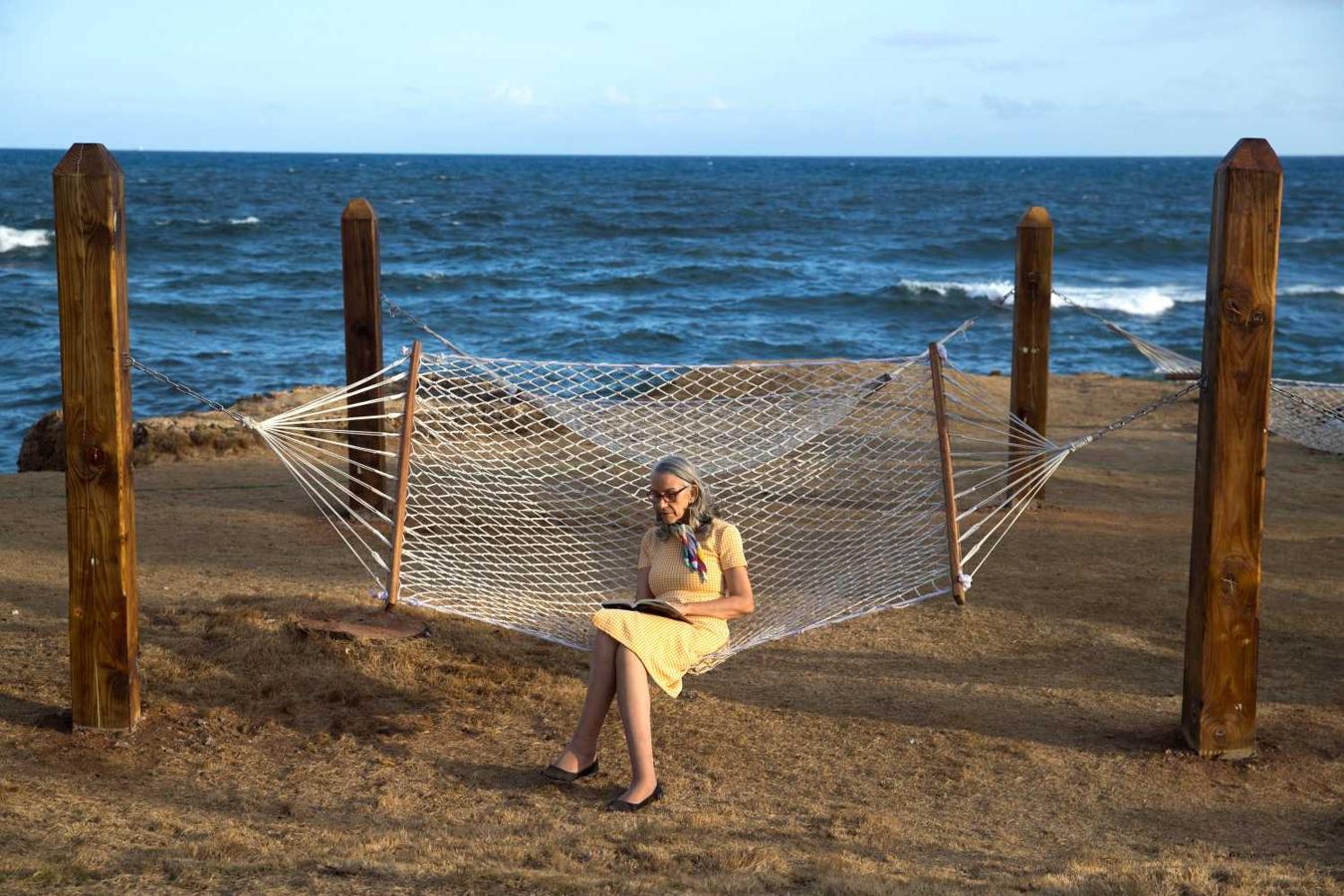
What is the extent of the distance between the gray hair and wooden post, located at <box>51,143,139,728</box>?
134 centimetres

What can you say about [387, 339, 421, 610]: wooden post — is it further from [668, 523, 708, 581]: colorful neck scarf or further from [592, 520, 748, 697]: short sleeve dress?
[668, 523, 708, 581]: colorful neck scarf

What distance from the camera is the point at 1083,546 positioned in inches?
229

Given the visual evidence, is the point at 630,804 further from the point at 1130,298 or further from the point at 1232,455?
the point at 1130,298

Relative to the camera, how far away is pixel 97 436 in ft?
11.6

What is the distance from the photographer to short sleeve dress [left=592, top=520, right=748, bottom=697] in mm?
3367

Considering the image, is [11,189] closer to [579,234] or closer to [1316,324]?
[579,234]

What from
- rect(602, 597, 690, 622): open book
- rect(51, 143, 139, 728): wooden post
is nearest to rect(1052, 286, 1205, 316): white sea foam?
rect(602, 597, 690, 622): open book

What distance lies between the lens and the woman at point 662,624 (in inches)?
131

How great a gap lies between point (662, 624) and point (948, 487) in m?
1.02

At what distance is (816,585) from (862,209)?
35.0 metres

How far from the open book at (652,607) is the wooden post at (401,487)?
73 centimetres

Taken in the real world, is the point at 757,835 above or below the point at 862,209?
below

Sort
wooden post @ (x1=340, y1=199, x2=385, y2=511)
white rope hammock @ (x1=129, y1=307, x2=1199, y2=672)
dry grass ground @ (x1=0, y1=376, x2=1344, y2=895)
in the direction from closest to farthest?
dry grass ground @ (x1=0, y1=376, x2=1344, y2=895)
white rope hammock @ (x1=129, y1=307, x2=1199, y2=672)
wooden post @ (x1=340, y1=199, x2=385, y2=511)

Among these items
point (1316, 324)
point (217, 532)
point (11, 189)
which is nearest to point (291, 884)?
point (217, 532)
